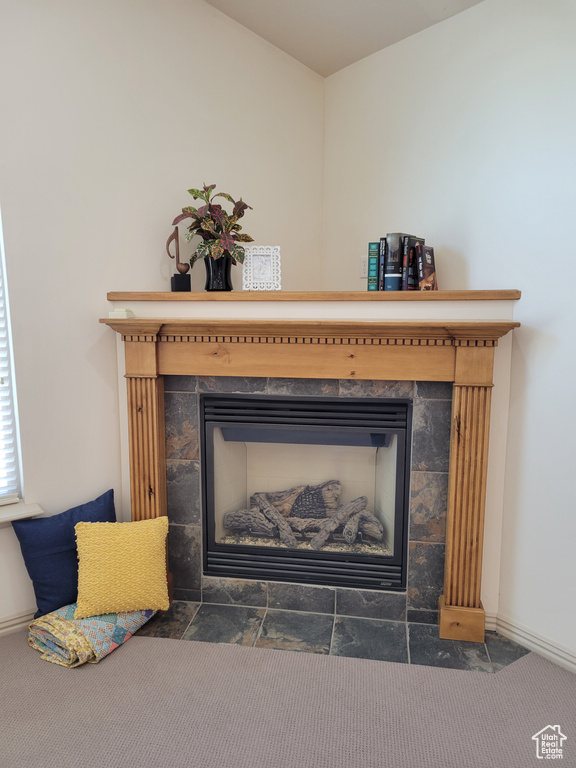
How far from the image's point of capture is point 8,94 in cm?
185

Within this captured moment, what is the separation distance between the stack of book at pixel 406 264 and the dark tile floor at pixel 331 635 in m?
1.44

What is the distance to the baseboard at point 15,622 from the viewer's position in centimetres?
200

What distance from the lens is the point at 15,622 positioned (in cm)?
203

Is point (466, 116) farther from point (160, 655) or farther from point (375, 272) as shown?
point (160, 655)

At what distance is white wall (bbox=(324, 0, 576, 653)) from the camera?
1.84 m

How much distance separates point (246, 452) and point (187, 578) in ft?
2.06

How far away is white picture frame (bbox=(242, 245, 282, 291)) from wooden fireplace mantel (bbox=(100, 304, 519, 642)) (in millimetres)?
261

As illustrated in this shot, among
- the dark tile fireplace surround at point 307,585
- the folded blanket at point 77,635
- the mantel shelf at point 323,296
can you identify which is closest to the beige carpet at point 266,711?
the folded blanket at point 77,635

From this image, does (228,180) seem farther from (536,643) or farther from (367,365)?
(536,643)

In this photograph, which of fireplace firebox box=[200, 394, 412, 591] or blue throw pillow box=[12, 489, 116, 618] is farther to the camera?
fireplace firebox box=[200, 394, 412, 591]

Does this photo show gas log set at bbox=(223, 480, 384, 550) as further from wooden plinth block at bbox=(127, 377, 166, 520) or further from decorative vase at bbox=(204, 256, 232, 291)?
decorative vase at bbox=(204, 256, 232, 291)

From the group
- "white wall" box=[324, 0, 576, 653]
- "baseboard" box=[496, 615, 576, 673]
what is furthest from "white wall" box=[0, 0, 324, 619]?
"baseboard" box=[496, 615, 576, 673]

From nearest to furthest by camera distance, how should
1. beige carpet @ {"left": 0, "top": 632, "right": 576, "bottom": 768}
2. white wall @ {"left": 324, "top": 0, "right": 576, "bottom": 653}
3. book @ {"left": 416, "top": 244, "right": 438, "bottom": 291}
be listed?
beige carpet @ {"left": 0, "top": 632, "right": 576, "bottom": 768}
white wall @ {"left": 324, "top": 0, "right": 576, "bottom": 653}
book @ {"left": 416, "top": 244, "right": 438, "bottom": 291}

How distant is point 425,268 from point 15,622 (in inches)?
88.0
